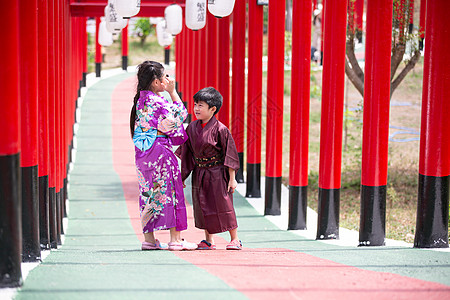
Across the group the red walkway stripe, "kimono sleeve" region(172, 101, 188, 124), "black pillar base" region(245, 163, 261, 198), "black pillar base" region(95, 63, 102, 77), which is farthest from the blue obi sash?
"black pillar base" region(95, 63, 102, 77)

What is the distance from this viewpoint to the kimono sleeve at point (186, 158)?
6.06 metres

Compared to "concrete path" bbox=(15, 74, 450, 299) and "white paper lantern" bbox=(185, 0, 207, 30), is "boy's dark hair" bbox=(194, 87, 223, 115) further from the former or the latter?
"white paper lantern" bbox=(185, 0, 207, 30)

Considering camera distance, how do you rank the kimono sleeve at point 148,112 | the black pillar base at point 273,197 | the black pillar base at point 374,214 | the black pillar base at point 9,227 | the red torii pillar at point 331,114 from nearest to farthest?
the black pillar base at point 9,227 → the kimono sleeve at point 148,112 → the black pillar base at point 374,214 → the red torii pillar at point 331,114 → the black pillar base at point 273,197

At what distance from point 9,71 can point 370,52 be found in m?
3.50

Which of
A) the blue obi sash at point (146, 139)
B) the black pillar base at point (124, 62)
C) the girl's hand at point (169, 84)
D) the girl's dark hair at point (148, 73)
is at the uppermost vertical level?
the black pillar base at point (124, 62)

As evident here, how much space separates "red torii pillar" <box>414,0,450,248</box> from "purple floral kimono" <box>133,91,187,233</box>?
2146mm

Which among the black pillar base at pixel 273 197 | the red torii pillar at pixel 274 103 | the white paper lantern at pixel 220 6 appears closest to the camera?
the white paper lantern at pixel 220 6

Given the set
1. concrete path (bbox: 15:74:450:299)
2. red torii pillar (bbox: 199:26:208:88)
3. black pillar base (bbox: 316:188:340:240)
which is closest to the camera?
concrete path (bbox: 15:74:450:299)

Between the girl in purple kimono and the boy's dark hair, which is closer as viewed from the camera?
the girl in purple kimono

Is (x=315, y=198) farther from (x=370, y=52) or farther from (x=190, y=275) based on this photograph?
(x=190, y=275)

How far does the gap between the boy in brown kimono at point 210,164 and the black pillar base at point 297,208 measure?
6.38 feet

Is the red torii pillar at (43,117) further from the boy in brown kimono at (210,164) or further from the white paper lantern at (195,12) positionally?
the white paper lantern at (195,12)

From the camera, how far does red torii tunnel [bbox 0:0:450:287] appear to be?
4.20m

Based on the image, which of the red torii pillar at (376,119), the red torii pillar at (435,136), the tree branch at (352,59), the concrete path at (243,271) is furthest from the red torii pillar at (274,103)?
the tree branch at (352,59)
